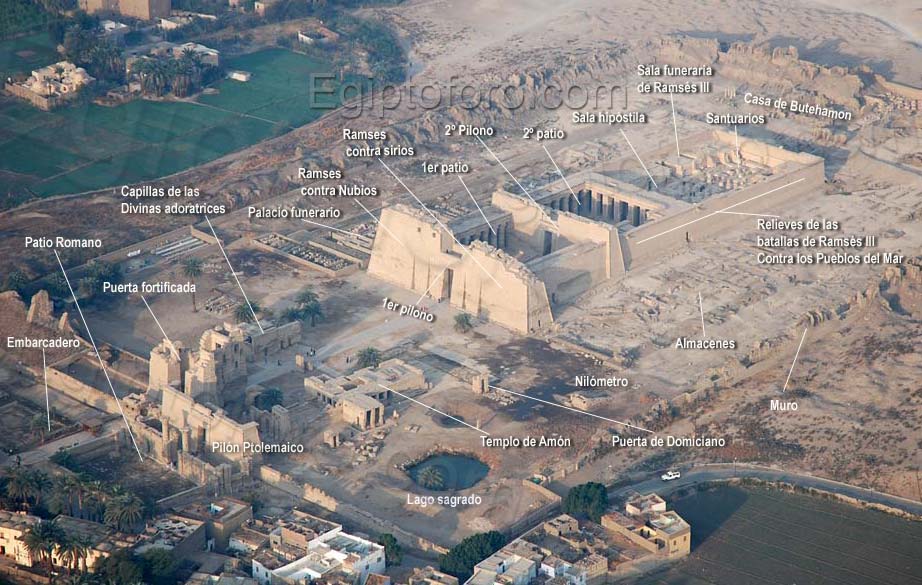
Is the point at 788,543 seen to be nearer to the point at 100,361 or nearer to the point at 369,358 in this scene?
the point at 369,358

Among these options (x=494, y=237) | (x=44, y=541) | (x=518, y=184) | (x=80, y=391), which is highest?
(x=518, y=184)

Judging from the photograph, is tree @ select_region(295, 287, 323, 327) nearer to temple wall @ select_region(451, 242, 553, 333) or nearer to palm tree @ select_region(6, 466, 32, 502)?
temple wall @ select_region(451, 242, 553, 333)

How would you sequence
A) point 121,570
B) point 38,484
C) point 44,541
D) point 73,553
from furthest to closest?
point 38,484 → point 44,541 → point 73,553 → point 121,570

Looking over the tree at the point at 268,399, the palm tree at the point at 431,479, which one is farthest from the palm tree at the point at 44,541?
the palm tree at the point at 431,479

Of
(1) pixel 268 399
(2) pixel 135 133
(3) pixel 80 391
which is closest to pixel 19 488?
(3) pixel 80 391

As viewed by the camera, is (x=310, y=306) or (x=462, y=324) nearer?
(x=462, y=324)

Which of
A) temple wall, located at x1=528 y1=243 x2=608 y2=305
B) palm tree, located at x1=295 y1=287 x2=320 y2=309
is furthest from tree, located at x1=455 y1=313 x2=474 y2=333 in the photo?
palm tree, located at x1=295 y1=287 x2=320 y2=309
